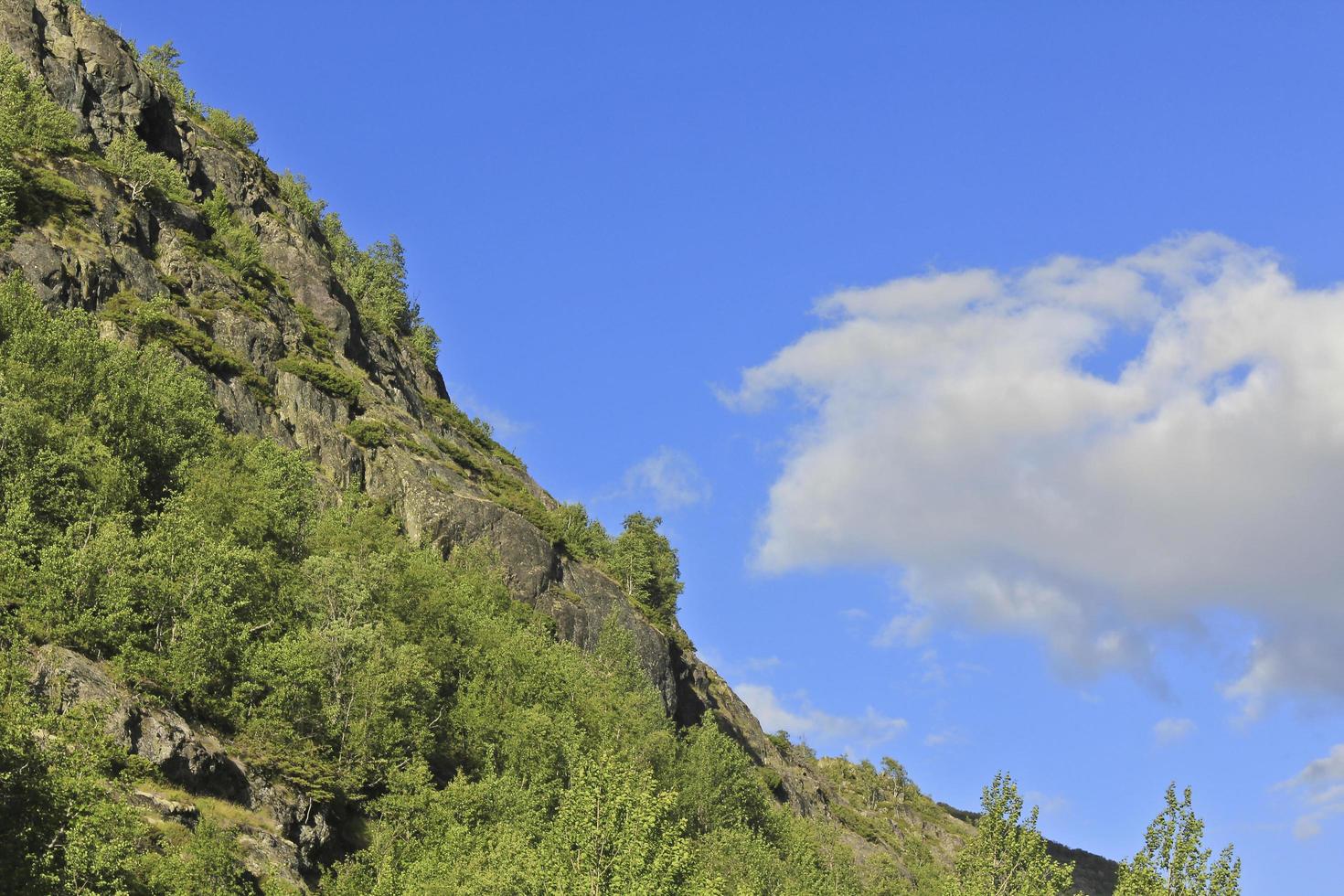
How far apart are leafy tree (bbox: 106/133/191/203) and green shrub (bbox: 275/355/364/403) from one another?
1984 cm

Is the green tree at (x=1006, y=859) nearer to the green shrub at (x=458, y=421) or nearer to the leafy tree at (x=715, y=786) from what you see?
the leafy tree at (x=715, y=786)

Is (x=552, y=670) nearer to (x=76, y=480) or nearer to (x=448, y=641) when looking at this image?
(x=448, y=641)

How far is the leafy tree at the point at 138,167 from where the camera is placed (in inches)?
4178

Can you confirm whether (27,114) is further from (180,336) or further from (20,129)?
(180,336)

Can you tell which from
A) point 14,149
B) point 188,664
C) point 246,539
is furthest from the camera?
point 14,149

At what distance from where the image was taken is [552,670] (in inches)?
3243

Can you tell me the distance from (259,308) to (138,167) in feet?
53.3

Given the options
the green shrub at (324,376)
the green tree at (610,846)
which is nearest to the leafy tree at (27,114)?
the green shrub at (324,376)

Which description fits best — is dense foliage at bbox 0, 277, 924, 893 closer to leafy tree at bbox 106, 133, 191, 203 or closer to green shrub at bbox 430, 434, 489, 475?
leafy tree at bbox 106, 133, 191, 203

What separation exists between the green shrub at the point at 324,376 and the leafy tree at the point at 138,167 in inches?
781

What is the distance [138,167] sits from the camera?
106375 mm

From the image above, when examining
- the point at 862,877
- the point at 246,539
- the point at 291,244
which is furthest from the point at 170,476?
the point at 862,877

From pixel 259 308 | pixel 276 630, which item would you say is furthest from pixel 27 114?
pixel 276 630

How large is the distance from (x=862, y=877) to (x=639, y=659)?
42078 millimetres
